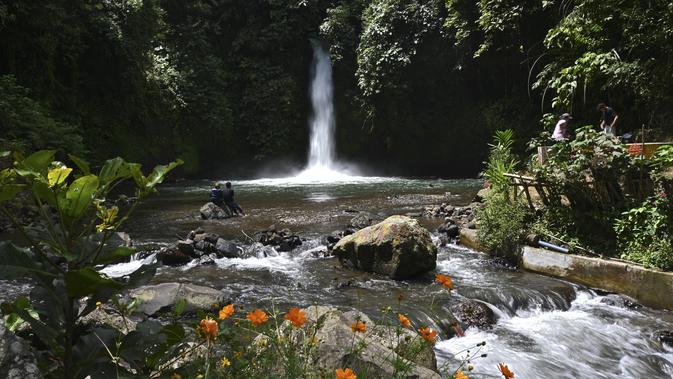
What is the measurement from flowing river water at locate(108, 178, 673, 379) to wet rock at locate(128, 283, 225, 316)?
58 centimetres

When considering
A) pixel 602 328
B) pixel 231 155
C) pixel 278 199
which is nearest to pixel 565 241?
pixel 602 328

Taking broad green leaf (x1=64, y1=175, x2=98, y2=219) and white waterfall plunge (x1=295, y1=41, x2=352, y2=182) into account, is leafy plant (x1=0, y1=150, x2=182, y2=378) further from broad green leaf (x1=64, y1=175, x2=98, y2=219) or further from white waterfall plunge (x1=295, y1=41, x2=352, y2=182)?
white waterfall plunge (x1=295, y1=41, x2=352, y2=182)

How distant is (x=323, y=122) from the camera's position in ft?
89.4

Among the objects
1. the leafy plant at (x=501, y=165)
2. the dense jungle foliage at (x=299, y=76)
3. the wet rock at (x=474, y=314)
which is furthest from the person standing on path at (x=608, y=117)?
the wet rock at (x=474, y=314)

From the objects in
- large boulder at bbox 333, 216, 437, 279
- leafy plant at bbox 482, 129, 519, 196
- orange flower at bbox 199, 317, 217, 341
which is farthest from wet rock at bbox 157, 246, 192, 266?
orange flower at bbox 199, 317, 217, 341

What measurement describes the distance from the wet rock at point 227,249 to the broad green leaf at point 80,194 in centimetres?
744

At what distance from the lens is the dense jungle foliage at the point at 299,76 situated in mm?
12180

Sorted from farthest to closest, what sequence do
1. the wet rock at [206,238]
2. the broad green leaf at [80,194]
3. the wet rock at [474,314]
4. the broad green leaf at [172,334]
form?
1. the wet rock at [206,238]
2. the wet rock at [474,314]
3. the broad green leaf at [172,334]
4. the broad green leaf at [80,194]

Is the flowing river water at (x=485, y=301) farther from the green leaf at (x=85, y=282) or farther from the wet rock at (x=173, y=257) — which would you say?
the green leaf at (x=85, y=282)

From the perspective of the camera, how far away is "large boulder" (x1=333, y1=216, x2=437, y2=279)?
7332 millimetres

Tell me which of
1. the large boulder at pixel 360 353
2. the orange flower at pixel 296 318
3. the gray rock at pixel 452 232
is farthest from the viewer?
the gray rock at pixel 452 232

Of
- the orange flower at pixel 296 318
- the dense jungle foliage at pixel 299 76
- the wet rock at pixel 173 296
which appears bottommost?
the wet rock at pixel 173 296

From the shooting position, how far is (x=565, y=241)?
25.2ft

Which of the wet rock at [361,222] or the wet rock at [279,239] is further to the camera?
the wet rock at [361,222]
